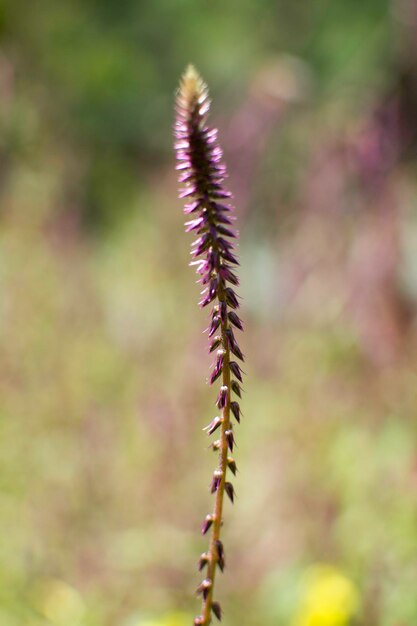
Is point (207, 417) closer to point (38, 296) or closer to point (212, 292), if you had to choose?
point (38, 296)

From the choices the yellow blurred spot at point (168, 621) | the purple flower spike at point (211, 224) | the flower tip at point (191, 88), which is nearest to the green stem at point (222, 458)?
the purple flower spike at point (211, 224)

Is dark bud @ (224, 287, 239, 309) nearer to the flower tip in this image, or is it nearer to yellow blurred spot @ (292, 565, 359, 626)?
the flower tip

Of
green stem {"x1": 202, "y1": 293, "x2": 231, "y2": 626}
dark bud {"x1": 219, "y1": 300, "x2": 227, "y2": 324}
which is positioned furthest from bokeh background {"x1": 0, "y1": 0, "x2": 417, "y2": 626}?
dark bud {"x1": 219, "y1": 300, "x2": 227, "y2": 324}

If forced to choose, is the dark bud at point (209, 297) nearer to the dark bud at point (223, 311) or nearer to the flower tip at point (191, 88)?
the dark bud at point (223, 311)

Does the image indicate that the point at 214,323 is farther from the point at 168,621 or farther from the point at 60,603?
the point at 60,603

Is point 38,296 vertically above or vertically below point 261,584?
above

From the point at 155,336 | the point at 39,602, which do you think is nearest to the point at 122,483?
the point at 39,602
